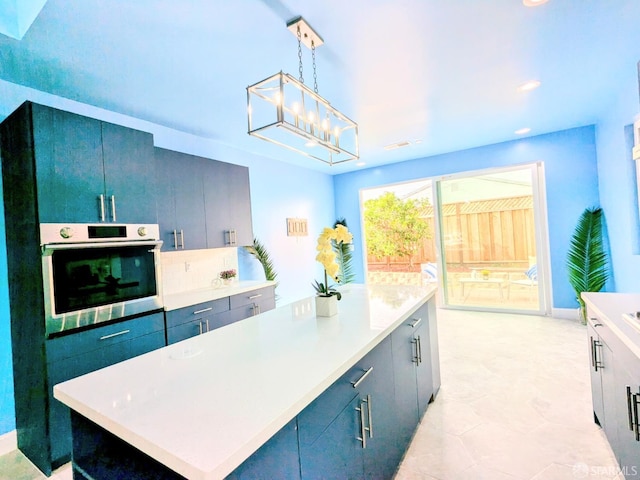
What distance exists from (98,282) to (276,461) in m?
1.95

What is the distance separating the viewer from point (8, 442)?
2100 millimetres

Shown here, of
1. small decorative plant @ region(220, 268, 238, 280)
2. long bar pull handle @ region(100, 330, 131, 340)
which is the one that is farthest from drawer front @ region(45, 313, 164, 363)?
small decorative plant @ region(220, 268, 238, 280)

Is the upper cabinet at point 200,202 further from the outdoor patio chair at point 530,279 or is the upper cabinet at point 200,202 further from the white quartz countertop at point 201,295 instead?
the outdoor patio chair at point 530,279

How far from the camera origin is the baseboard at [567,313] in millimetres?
4281

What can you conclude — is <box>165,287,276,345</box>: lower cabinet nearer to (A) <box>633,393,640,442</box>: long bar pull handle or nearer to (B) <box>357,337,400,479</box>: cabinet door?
(B) <box>357,337,400,479</box>: cabinet door

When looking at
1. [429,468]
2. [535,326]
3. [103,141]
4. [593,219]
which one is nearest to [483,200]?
[593,219]

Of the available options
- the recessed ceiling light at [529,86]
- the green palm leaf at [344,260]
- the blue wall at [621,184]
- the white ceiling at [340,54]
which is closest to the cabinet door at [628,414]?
the white ceiling at [340,54]

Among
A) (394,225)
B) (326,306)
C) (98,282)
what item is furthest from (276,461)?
(394,225)

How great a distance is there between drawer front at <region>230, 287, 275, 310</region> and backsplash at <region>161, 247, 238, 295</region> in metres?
0.54

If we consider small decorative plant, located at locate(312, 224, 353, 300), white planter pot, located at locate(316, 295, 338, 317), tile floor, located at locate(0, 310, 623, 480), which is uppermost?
small decorative plant, located at locate(312, 224, 353, 300)

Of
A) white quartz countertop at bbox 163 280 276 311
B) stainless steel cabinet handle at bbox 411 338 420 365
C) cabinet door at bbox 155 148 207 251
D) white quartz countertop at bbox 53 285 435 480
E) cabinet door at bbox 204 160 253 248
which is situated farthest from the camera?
cabinet door at bbox 204 160 253 248

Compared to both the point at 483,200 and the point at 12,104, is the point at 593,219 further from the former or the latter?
the point at 12,104

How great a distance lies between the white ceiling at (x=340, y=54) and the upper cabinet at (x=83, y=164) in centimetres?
40

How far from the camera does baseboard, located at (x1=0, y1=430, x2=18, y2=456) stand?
2.08 metres
